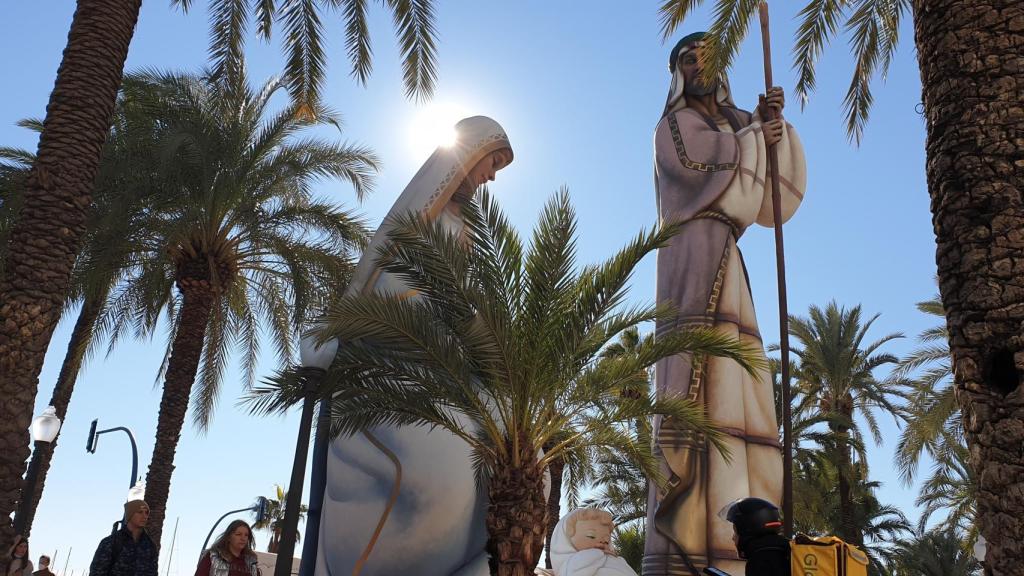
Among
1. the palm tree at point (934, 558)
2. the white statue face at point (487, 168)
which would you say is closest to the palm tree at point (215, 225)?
the white statue face at point (487, 168)

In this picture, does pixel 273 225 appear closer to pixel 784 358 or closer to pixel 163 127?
pixel 163 127

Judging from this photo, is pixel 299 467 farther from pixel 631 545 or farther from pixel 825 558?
pixel 631 545

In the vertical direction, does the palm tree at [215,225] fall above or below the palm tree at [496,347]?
above

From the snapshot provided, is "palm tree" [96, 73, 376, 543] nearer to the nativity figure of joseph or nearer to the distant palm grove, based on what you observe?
the distant palm grove

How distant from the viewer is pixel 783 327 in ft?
30.3

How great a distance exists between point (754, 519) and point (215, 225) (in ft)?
33.8

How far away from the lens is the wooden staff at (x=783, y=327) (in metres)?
8.52

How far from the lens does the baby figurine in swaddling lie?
27.9 feet

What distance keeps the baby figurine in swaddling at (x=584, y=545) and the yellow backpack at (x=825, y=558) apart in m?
4.54

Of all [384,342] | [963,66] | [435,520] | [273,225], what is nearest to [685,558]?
[435,520]

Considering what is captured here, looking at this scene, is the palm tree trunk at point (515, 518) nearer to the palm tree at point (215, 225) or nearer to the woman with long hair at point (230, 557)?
the woman with long hair at point (230, 557)

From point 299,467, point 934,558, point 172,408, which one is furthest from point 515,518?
point 934,558

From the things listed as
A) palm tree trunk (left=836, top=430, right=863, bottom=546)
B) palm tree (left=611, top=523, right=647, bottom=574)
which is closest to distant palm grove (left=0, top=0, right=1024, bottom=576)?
palm tree trunk (left=836, top=430, right=863, bottom=546)

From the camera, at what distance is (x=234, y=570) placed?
5.76m
